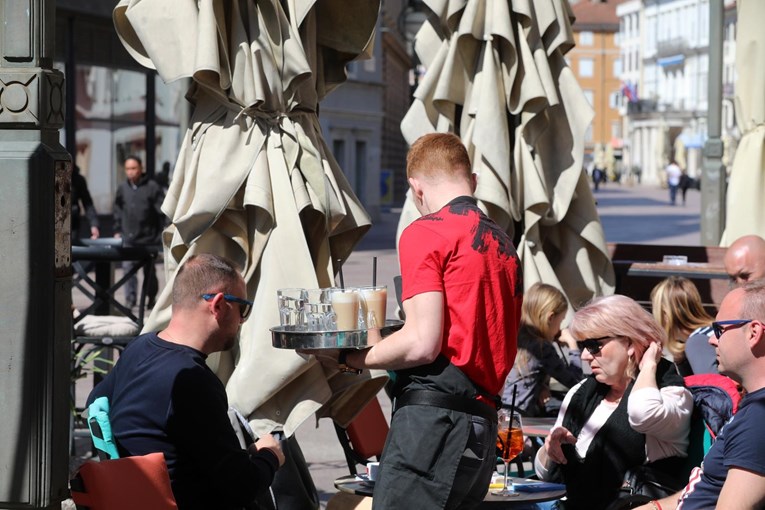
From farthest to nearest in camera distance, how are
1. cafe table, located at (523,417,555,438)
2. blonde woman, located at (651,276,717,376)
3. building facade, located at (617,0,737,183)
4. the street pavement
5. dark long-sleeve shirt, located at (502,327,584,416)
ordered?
1. building facade, located at (617,0,737,183)
2. the street pavement
3. dark long-sleeve shirt, located at (502,327,584,416)
4. blonde woman, located at (651,276,717,376)
5. cafe table, located at (523,417,555,438)

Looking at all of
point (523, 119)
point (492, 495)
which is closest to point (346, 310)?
point (492, 495)

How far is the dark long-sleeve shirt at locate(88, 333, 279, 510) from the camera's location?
407cm

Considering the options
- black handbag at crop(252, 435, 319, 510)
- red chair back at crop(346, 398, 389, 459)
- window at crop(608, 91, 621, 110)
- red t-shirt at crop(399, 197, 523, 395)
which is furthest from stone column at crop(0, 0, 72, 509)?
window at crop(608, 91, 621, 110)

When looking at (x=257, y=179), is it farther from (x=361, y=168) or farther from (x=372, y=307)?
(x=361, y=168)

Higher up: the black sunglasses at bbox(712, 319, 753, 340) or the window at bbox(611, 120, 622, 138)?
the window at bbox(611, 120, 622, 138)

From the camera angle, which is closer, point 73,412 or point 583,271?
point 73,412

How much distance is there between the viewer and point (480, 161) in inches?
289

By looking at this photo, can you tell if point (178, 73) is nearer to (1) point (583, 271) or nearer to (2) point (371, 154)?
(1) point (583, 271)

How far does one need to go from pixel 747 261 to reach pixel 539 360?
1.14 meters

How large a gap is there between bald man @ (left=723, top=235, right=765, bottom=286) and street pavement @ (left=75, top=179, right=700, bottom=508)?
2278 millimetres

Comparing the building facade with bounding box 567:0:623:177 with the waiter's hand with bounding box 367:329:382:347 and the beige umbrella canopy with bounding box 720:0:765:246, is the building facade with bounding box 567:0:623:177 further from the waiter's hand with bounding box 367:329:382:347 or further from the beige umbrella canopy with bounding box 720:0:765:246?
the waiter's hand with bounding box 367:329:382:347

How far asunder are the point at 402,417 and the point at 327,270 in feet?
5.93

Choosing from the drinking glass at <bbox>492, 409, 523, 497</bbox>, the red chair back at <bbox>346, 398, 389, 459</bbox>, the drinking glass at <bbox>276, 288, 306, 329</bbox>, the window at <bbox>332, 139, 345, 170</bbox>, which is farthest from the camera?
the window at <bbox>332, 139, 345, 170</bbox>

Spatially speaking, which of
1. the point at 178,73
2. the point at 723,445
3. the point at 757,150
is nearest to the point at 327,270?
the point at 178,73
